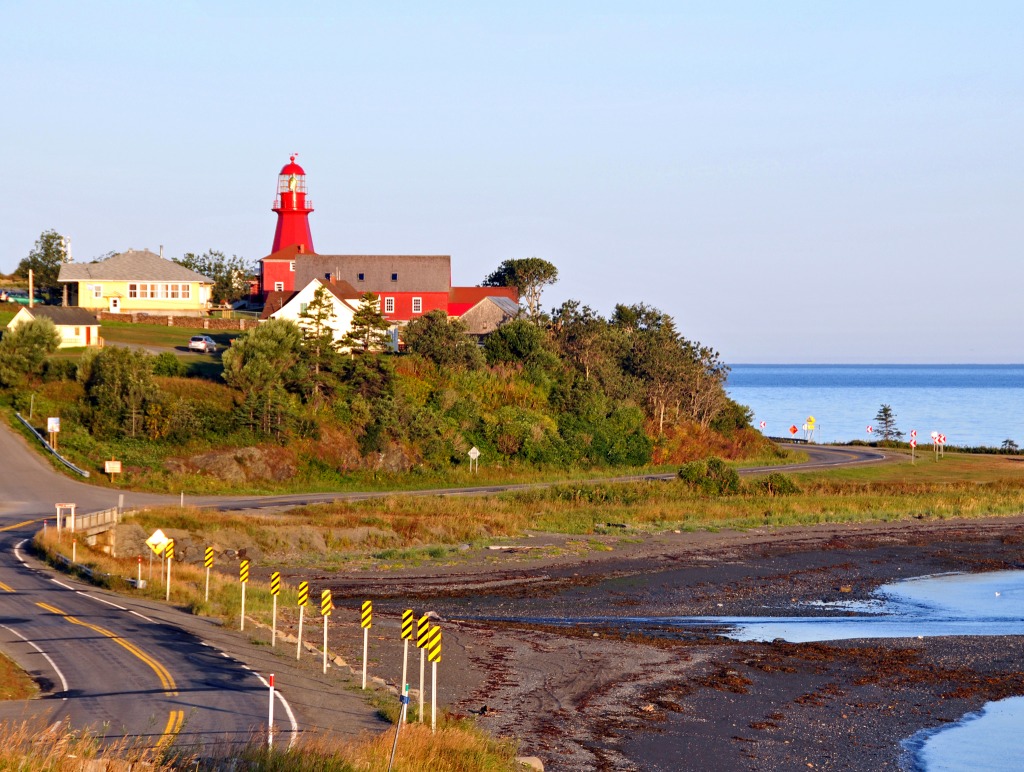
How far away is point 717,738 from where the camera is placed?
77.7 feet

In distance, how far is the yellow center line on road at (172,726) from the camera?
17.8m

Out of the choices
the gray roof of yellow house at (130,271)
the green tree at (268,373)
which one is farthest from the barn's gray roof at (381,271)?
the green tree at (268,373)

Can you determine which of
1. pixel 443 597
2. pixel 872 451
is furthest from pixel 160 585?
pixel 872 451

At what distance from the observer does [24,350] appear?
67875mm

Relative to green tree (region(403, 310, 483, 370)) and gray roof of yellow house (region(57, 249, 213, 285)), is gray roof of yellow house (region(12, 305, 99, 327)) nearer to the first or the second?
gray roof of yellow house (region(57, 249, 213, 285))

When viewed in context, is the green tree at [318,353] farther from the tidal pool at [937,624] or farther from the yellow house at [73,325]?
the tidal pool at [937,624]

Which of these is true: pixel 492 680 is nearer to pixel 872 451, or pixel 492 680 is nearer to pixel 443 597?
pixel 443 597

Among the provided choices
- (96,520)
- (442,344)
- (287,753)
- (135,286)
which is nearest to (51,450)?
(96,520)

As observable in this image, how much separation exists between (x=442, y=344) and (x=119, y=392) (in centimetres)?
2440

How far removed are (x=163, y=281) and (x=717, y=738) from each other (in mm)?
87015

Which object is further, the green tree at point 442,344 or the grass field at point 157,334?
the grass field at point 157,334

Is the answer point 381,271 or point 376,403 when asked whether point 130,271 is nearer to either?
point 381,271

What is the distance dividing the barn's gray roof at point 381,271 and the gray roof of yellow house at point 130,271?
12316 millimetres

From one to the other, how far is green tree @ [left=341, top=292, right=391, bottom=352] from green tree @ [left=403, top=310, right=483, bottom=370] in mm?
3445
